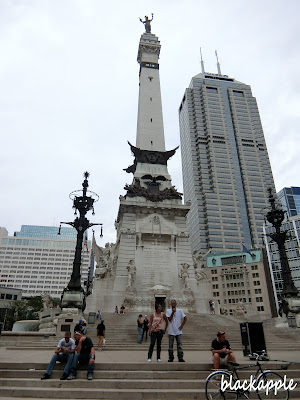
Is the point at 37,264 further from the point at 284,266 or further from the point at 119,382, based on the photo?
the point at 119,382

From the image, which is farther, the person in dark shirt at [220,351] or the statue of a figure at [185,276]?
the statue of a figure at [185,276]

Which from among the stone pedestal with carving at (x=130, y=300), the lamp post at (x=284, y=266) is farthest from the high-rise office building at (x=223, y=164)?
the stone pedestal with carving at (x=130, y=300)

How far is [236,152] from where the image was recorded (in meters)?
110

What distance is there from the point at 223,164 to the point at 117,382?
337 ft

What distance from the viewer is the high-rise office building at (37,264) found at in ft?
407

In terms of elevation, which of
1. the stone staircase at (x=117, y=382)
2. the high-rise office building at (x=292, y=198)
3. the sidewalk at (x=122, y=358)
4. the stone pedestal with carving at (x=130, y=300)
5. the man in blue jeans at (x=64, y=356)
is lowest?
the stone staircase at (x=117, y=382)

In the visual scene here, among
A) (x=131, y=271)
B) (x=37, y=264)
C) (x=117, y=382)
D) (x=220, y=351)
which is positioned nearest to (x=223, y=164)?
(x=131, y=271)

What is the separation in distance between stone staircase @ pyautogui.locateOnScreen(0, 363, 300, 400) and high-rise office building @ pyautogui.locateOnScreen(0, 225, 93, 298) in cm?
11791

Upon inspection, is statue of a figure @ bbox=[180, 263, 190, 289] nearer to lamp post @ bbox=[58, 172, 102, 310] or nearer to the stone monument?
the stone monument

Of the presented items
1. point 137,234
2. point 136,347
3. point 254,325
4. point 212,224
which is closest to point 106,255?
point 137,234

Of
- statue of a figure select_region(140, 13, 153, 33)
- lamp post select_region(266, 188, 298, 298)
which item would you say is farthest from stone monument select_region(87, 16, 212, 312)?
statue of a figure select_region(140, 13, 153, 33)

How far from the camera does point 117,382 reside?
21.2 feet

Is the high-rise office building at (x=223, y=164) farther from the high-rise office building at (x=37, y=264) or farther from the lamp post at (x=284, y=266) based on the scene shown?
the lamp post at (x=284, y=266)

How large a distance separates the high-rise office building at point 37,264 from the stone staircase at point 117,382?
118 m
